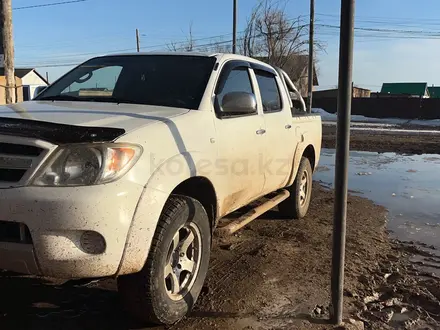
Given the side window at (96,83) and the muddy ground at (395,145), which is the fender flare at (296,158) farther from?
the muddy ground at (395,145)

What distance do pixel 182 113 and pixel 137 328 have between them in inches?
61.7

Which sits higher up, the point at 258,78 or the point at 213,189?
the point at 258,78

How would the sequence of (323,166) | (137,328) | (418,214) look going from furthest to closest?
(323,166), (418,214), (137,328)

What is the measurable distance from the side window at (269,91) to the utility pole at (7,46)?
6600mm

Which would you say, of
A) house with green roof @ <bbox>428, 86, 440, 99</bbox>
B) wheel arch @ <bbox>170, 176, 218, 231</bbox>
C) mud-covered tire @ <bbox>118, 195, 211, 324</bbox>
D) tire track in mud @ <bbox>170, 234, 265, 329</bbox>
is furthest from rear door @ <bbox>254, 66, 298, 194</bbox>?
house with green roof @ <bbox>428, 86, 440, 99</bbox>

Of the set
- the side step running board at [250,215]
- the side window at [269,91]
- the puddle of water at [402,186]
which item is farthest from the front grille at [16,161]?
the puddle of water at [402,186]

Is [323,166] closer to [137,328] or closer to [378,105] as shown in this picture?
[137,328]

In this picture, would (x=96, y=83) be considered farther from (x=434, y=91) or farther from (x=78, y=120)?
(x=434, y=91)

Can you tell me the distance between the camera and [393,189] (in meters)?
9.00

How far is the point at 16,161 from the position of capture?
108 inches

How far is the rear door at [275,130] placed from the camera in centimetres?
493

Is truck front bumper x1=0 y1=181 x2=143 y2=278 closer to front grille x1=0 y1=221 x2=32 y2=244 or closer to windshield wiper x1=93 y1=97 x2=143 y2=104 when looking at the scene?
front grille x1=0 y1=221 x2=32 y2=244

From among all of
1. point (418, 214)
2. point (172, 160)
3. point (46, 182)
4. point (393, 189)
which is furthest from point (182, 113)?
point (393, 189)

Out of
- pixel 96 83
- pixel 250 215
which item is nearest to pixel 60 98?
pixel 96 83
